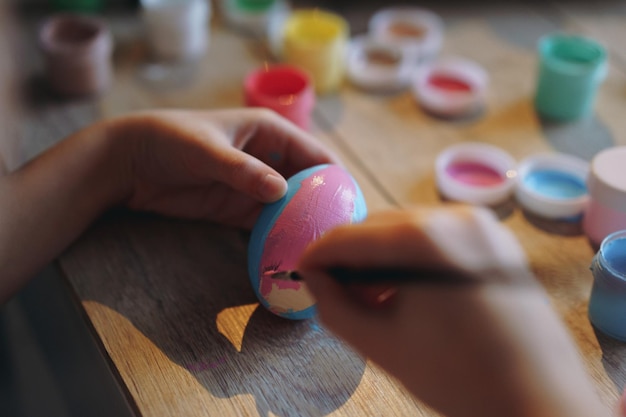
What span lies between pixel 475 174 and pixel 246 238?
15.4 inches

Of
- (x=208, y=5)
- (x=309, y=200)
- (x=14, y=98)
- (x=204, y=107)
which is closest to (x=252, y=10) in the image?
(x=208, y=5)

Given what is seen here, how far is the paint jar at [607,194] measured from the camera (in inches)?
38.1

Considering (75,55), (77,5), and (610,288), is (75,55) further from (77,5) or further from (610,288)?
(610,288)

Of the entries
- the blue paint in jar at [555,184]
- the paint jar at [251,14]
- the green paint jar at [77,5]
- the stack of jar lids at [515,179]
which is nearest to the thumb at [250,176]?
the stack of jar lids at [515,179]

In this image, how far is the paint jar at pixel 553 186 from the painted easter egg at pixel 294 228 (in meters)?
0.32

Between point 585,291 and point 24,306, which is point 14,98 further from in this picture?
point 585,291

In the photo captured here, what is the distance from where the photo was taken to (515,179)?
1.11 metres

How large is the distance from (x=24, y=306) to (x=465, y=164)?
773 millimetres

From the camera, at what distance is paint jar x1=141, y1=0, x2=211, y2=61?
137 centimetres

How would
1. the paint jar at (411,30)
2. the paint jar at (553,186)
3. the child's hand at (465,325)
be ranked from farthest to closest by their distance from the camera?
the paint jar at (411,30) < the paint jar at (553,186) < the child's hand at (465,325)

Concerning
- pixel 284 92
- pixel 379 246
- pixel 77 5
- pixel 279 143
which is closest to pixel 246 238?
pixel 279 143

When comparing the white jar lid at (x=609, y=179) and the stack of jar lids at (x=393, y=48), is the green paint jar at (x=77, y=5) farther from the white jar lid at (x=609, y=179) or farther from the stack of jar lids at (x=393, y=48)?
the white jar lid at (x=609, y=179)

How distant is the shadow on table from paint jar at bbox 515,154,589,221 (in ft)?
1.30

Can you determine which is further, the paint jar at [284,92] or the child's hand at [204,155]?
the paint jar at [284,92]
